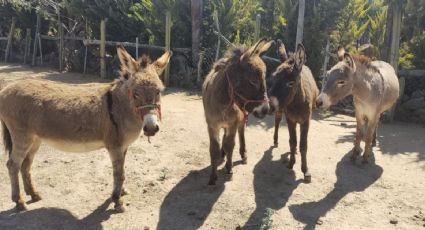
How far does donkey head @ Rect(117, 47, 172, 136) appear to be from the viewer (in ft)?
→ 12.5

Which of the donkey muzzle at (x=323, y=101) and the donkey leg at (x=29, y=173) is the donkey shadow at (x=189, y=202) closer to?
the donkey leg at (x=29, y=173)

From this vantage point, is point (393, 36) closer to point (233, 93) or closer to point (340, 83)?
point (340, 83)

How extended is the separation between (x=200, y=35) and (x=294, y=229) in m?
8.96

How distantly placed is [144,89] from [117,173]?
41.8 inches

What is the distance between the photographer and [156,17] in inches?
492

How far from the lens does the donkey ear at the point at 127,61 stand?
394cm

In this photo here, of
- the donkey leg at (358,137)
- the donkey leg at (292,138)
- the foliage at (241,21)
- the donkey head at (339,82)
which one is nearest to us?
the donkey leg at (292,138)

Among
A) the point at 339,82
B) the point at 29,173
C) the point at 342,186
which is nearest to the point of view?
the point at 29,173

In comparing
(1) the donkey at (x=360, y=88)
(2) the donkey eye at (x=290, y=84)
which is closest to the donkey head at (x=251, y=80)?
(2) the donkey eye at (x=290, y=84)

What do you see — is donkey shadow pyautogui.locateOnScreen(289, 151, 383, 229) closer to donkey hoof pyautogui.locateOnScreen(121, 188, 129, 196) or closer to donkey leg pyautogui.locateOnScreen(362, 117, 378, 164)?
donkey leg pyautogui.locateOnScreen(362, 117, 378, 164)

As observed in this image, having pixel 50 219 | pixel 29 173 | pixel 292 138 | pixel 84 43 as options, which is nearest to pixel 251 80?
pixel 292 138

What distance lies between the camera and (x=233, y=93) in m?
4.56

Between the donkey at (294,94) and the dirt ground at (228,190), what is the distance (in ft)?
1.86

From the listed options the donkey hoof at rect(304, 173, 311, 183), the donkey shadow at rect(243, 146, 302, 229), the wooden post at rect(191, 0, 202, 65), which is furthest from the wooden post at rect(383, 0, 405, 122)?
the wooden post at rect(191, 0, 202, 65)
